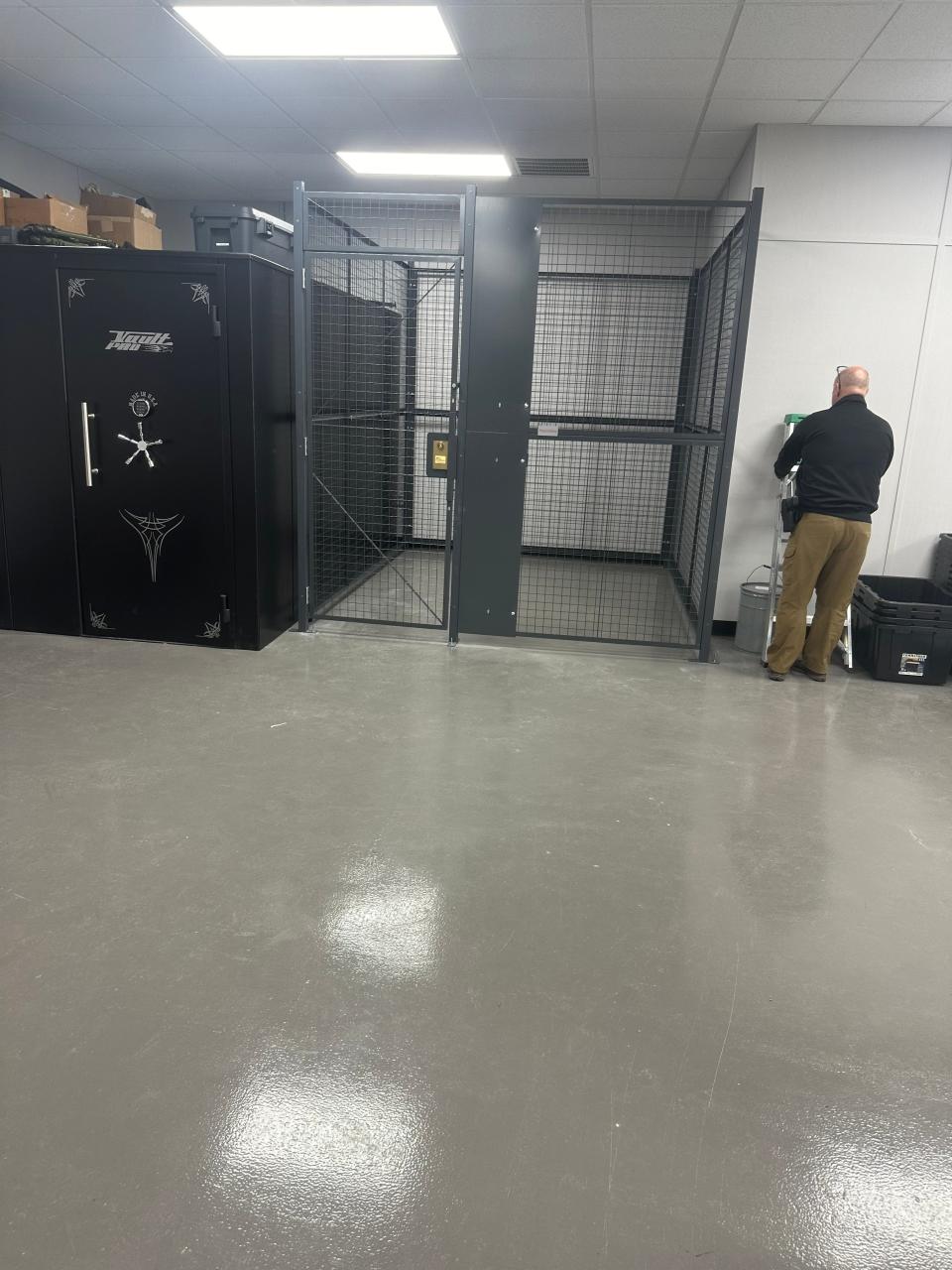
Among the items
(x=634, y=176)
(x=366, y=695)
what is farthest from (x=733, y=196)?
(x=366, y=695)

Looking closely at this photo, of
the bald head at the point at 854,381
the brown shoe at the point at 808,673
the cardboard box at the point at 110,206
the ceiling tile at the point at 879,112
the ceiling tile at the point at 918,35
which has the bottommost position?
the brown shoe at the point at 808,673

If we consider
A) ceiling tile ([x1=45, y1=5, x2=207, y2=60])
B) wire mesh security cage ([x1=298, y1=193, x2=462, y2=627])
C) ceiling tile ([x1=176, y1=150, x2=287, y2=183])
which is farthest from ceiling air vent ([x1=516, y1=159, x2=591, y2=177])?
ceiling tile ([x1=45, y1=5, x2=207, y2=60])

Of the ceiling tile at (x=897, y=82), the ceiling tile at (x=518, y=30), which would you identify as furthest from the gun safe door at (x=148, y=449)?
the ceiling tile at (x=897, y=82)

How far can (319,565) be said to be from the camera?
5.99 m

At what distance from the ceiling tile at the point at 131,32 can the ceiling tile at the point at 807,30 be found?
8.95 feet

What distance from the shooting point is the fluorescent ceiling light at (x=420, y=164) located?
21.2ft

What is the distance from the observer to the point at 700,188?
7.07 meters

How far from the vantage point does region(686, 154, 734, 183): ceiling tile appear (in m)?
6.16

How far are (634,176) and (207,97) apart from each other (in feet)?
10.6

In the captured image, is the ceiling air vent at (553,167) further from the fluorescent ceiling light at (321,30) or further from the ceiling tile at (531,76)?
the fluorescent ceiling light at (321,30)

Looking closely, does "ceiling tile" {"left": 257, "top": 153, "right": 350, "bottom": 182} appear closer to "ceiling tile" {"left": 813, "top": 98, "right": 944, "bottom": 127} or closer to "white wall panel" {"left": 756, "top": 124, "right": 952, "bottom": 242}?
"white wall panel" {"left": 756, "top": 124, "right": 952, "bottom": 242}

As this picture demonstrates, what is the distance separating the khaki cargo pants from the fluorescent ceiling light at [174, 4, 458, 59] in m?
3.15

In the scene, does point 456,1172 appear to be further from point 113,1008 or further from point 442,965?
point 113,1008

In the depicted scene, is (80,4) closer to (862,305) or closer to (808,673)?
(862,305)
